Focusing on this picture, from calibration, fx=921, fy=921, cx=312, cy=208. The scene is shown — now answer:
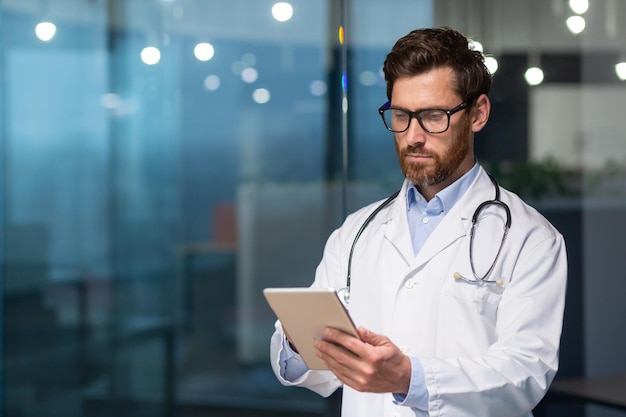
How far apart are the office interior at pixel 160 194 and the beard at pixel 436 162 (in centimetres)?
171

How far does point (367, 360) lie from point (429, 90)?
565 mm

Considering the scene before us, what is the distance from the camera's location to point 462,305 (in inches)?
67.3

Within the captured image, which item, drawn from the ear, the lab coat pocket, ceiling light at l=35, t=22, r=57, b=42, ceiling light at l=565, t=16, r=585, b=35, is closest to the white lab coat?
the lab coat pocket

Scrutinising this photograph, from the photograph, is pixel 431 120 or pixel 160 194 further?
pixel 160 194

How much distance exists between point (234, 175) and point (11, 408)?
4.24ft

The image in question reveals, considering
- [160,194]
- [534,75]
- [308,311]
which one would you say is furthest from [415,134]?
[160,194]

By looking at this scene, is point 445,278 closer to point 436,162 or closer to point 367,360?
point 436,162

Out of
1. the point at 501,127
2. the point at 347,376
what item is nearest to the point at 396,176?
the point at 501,127

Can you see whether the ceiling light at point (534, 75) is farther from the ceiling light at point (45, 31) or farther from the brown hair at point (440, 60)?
the ceiling light at point (45, 31)

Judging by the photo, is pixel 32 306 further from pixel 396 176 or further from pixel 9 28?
pixel 396 176

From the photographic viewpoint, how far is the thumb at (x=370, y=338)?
58.7 inches

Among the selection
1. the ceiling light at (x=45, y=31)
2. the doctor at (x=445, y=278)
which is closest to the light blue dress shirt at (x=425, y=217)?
the doctor at (x=445, y=278)

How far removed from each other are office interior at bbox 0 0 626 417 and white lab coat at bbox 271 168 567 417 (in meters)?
1.60

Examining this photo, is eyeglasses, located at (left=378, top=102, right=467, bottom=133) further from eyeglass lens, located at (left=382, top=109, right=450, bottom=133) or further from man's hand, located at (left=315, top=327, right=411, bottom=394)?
man's hand, located at (left=315, top=327, right=411, bottom=394)
